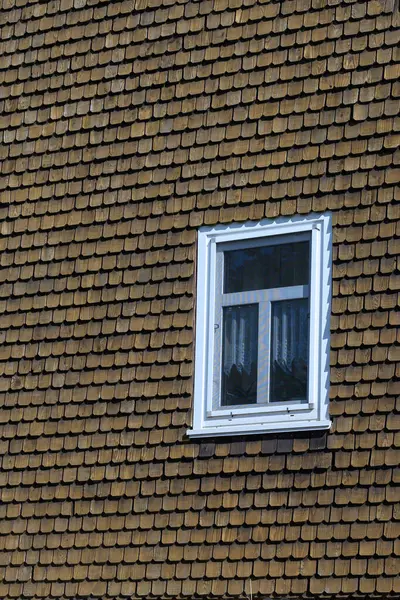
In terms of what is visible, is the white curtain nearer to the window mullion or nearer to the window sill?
the window mullion

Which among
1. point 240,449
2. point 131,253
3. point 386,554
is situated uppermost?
point 131,253

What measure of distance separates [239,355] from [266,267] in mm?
703

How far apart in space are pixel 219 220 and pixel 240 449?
5.96 ft

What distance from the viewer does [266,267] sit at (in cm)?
1123

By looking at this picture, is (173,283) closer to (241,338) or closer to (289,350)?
(241,338)

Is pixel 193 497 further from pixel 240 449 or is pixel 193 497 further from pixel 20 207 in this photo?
pixel 20 207

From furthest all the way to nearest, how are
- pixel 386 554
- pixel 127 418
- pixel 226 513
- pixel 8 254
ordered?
pixel 8 254 → pixel 127 418 → pixel 226 513 → pixel 386 554

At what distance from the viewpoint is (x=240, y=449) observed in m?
10.9

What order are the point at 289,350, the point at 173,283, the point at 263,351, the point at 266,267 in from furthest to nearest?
the point at 173,283 → the point at 266,267 → the point at 263,351 → the point at 289,350

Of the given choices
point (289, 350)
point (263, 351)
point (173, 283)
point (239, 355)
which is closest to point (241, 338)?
point (239, 355)

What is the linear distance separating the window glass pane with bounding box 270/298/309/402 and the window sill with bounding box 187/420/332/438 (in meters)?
0.23

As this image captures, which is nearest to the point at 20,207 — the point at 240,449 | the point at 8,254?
the point at 8,254

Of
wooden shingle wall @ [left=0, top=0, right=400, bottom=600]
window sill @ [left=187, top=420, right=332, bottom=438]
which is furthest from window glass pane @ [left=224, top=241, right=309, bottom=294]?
window sill @ [left=187, top=420, right=332, bottom=438]

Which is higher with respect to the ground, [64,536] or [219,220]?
[219,220]
